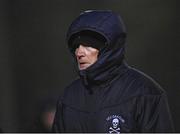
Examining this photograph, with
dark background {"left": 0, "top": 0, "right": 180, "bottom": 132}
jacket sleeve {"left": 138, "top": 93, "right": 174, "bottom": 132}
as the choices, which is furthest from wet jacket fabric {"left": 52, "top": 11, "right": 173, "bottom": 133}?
dark background {"left": 0, "top": 0, "right": 180, "bottom": 132}

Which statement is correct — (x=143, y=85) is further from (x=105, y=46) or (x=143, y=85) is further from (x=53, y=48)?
(x=53, y=48)

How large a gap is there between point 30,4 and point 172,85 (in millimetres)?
1723

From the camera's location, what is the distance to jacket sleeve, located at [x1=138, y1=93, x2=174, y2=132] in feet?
10.8

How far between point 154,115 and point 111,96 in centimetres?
25

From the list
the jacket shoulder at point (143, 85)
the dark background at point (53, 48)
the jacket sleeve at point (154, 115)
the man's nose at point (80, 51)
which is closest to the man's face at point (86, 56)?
the man's nose at point (80, 51)

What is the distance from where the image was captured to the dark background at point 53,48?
275 inches

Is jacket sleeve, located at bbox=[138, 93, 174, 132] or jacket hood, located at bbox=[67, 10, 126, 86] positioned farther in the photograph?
jacket hood, located at bbox=[67, 10, 126, 86]

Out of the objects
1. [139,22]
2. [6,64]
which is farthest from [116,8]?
Result: [6,64]

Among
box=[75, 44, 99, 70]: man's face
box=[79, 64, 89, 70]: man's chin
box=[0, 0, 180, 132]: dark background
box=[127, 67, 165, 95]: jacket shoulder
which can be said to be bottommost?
box=[0, 0, 180, 132]: dark background

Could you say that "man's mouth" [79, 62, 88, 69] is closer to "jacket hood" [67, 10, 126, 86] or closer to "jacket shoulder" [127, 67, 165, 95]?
"jacket hood" [67, 10, 126, 86]

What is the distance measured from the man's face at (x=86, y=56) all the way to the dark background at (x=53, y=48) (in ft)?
11.5

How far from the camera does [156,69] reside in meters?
7.10

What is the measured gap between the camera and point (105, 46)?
11.3 ft

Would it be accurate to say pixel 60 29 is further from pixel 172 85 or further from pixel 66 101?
pixel 66 101
